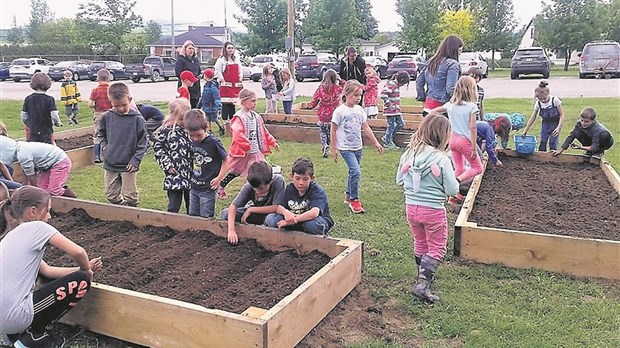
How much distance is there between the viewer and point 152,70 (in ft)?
126

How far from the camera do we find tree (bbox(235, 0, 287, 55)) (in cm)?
5212

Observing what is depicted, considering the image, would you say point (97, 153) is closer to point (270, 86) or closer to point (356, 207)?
point (356, 207)

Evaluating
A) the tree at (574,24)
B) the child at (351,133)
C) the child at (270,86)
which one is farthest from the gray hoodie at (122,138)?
the tree at (574,24)

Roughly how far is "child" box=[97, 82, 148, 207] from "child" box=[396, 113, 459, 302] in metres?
3.09

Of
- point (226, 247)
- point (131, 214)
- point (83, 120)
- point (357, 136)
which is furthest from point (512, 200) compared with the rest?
point (83, 120)

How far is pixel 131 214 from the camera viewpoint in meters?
5.91

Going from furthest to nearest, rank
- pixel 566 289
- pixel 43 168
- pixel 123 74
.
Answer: pixel 123 74, pixel 43 168, pixel 566 289

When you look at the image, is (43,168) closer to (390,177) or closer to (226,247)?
(226,247)

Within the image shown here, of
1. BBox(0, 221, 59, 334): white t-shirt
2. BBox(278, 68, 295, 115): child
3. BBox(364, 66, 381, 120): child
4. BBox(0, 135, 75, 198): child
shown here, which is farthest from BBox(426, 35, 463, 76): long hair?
BBox(278, 68, 295, 115): child

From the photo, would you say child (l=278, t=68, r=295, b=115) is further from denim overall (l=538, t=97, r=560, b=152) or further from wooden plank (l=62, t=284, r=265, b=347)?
wooden plank (l=62, t=284, r=265, b=347)

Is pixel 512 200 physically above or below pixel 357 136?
below

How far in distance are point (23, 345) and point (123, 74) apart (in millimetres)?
37855

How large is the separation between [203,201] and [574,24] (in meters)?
44.5

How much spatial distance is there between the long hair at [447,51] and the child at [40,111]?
5055mm
